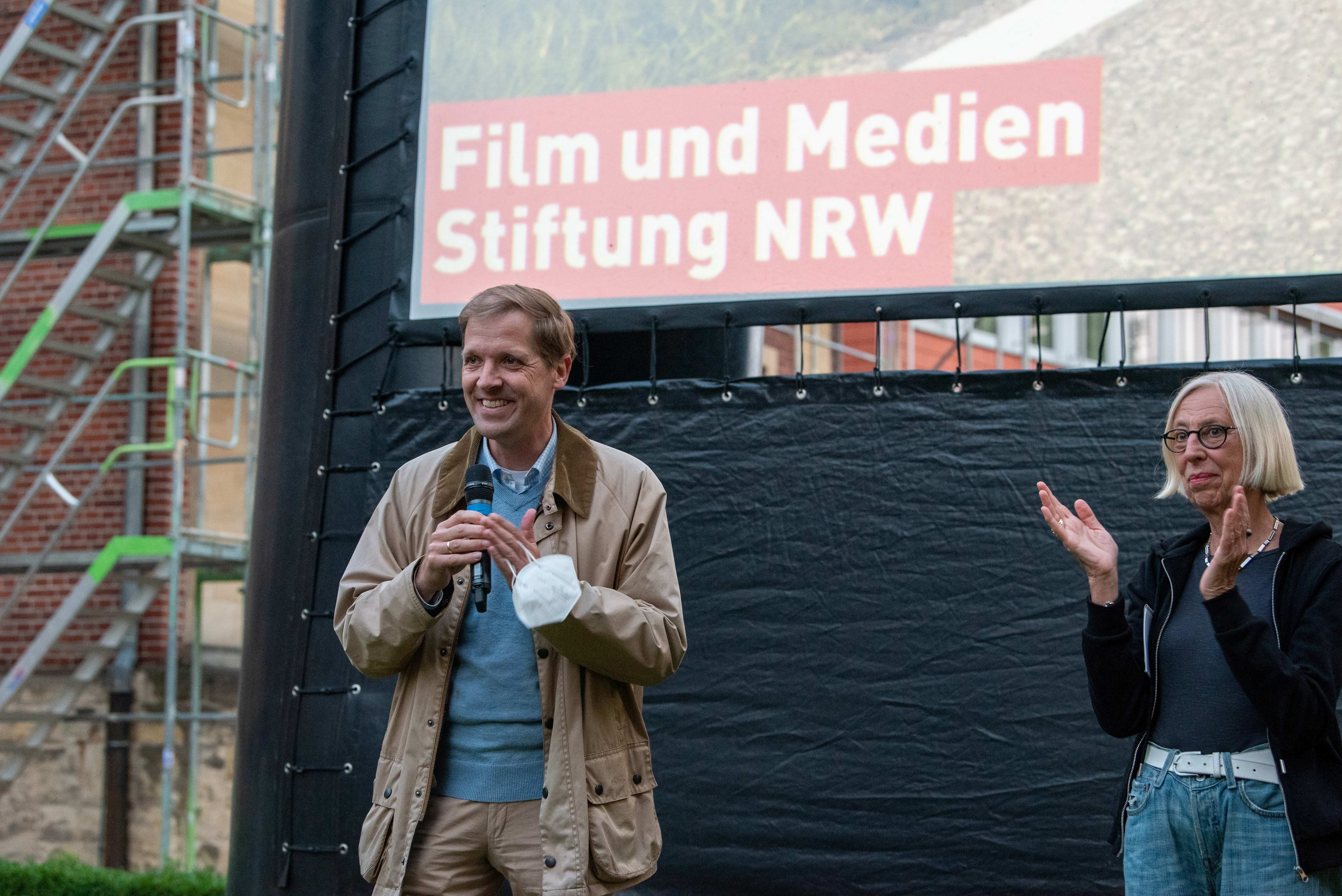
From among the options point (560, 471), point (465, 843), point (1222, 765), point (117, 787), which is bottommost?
point (117, 787)

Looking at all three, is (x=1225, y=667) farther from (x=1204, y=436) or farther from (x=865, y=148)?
(x=865, y=148)

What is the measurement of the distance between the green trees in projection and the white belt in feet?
6.98

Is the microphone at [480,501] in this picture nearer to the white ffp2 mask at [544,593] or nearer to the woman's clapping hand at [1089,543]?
the white ffp2 mask at [544,593]

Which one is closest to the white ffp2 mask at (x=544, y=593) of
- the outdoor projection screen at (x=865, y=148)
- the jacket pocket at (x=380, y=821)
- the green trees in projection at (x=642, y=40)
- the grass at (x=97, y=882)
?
the jacket pocket at (x=380, y=821)

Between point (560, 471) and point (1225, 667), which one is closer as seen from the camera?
point (1225, 667)

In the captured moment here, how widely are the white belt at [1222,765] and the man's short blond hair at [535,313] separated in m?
1.36

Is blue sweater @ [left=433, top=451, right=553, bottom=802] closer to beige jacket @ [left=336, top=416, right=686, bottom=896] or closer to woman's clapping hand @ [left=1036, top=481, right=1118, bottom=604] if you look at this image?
beige jacket @ [left=336, top=416, right=686, bottom=896]

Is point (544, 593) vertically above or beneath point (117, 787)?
above

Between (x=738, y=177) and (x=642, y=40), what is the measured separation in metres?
0.52

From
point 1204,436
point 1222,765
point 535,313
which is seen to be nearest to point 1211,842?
point 1222,765

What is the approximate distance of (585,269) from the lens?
13.3 feet

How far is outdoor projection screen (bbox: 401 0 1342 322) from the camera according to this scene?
364cm

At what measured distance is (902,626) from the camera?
3.69 metres

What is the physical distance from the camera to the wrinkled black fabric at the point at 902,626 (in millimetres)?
3568
